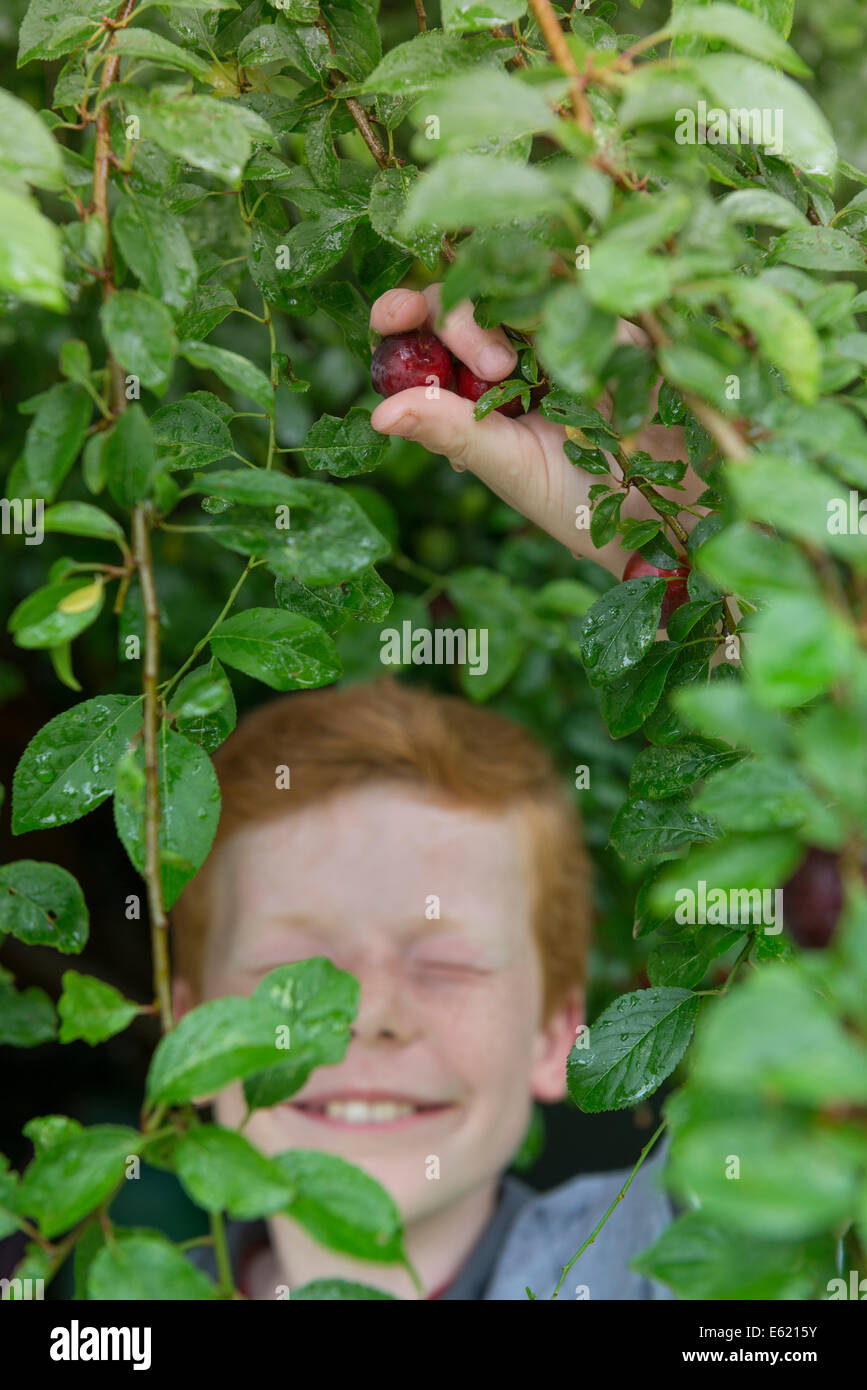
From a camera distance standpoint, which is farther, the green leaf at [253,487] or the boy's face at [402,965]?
the boy's face at [402,965]

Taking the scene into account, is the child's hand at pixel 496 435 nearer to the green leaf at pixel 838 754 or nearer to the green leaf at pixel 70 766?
the green leaf at pixel 70 766

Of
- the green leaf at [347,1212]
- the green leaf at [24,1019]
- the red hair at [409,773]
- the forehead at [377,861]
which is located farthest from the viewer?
the red hair at [409,773]

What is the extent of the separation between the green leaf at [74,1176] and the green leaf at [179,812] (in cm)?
9

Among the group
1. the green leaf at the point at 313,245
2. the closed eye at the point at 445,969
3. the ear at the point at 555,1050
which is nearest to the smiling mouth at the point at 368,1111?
the closed eye at the point at 445,969

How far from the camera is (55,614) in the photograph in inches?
14.7

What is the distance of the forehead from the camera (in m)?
1.27

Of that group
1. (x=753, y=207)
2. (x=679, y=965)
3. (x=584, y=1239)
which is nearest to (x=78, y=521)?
(x=753, y=207)

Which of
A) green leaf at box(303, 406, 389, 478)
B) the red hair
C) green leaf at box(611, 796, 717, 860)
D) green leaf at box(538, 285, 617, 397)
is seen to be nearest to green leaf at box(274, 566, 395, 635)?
green leaf at box(303, 406, 389, 478)

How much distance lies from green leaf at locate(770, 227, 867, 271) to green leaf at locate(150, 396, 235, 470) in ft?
0.86

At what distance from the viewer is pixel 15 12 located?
1.37 metres

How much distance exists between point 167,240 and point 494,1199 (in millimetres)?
1410

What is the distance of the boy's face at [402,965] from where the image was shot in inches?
47.3

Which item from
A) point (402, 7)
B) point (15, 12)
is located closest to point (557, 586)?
point (402, 7)
